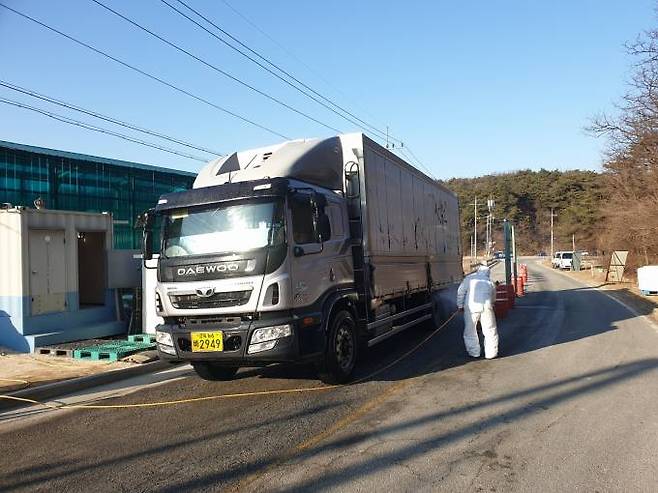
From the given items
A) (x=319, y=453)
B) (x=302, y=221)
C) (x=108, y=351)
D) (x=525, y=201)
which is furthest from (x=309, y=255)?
(x=525, y=201)

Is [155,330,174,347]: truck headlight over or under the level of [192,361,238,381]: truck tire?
over

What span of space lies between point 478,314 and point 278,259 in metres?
4.25

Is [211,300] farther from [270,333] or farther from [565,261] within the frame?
[565,261]

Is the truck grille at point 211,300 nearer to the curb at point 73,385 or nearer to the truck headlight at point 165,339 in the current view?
the truck headlight at point 165,339

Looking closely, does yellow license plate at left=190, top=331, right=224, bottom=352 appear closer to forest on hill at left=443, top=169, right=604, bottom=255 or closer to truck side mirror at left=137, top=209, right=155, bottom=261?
truck side mirror at left=137, top=209, right=155, bottom=261

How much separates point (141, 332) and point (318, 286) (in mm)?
6753

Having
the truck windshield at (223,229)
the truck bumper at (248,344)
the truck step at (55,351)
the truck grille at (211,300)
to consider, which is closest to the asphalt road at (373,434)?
the truck bumper at (248,344)

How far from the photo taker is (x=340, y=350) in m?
7.45

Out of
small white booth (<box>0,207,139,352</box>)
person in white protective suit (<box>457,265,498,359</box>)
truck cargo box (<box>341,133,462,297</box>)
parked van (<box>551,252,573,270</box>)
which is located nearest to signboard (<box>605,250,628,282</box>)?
parked van (<box>551,252,573,270</box>)

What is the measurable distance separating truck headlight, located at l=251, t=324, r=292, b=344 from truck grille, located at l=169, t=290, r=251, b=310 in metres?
0.40

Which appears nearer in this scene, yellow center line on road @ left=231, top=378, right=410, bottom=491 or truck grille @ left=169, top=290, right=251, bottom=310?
yellow center line on road @ left=231, top=378, right=410, bottom=491

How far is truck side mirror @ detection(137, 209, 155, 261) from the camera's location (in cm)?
764

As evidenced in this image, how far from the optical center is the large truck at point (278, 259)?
21.4 feet

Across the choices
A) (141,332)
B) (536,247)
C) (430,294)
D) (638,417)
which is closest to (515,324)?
(430,294)
